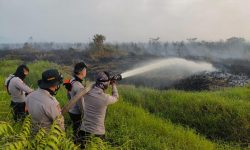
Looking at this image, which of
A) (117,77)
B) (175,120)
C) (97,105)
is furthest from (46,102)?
(175,120)

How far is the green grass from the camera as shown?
12367 mm

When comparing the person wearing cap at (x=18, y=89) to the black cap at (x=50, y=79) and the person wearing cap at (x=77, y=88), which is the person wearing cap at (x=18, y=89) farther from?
the black cap at (x=50, y=79)

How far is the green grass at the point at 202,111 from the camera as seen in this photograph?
12.4 m

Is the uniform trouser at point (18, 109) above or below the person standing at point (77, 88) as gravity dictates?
below

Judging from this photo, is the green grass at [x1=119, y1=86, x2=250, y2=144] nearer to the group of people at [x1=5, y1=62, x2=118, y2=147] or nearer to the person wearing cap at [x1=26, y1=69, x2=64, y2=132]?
the group of people at [x1=5, y1=62, x2=118, y2=147]

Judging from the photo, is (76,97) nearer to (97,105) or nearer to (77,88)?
(97,105)

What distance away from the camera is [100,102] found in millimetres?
6516

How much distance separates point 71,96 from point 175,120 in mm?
6369

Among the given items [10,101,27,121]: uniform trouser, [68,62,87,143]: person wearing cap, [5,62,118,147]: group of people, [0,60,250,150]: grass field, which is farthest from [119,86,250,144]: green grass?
[5,62,118,147]: group of people

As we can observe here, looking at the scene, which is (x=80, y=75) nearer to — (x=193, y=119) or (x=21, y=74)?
(x=21, y=74)

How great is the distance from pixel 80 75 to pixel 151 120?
4.47m

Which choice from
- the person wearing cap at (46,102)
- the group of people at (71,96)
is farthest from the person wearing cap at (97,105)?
the person wearing cap at (46,102)

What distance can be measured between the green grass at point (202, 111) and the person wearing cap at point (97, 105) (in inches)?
251

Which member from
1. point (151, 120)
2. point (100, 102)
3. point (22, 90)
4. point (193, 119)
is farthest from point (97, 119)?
point (193, 119)
